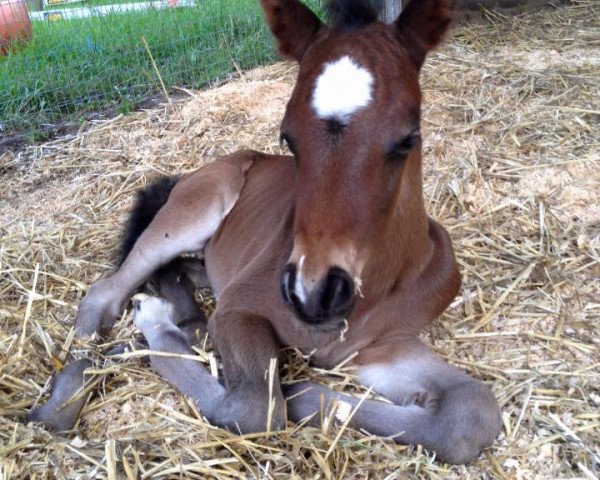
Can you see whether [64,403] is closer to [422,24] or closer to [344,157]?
[344,157]

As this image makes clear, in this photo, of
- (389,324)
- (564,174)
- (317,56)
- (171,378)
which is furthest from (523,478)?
(564,174)

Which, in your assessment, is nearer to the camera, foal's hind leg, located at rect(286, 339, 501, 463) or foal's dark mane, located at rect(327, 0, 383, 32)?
foal's hind leg, located at rect(286, 339, 501, 463)

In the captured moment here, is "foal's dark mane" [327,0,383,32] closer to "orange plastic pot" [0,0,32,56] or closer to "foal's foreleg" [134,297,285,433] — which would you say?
"foal's foreleg" [134,297,285,433]

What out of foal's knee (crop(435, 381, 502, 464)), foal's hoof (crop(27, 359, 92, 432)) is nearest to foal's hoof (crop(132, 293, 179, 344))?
foal's hoof (crop(27, 359, 92, 432))

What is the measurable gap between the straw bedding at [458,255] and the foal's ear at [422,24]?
1.17 metres

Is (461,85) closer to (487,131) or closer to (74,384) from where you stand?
(487,131)

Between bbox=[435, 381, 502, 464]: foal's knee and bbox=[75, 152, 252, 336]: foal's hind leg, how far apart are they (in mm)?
1566

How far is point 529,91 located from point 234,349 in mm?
3168

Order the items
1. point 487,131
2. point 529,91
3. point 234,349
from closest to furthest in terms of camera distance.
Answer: point 234,349 < point 487,131 < point 529,91

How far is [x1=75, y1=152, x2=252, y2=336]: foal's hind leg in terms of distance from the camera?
9.91ft

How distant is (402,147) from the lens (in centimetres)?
200

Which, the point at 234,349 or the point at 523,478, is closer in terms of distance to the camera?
the point at 523,478

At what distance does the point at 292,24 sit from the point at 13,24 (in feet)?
13.9

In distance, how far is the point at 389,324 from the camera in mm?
2518
